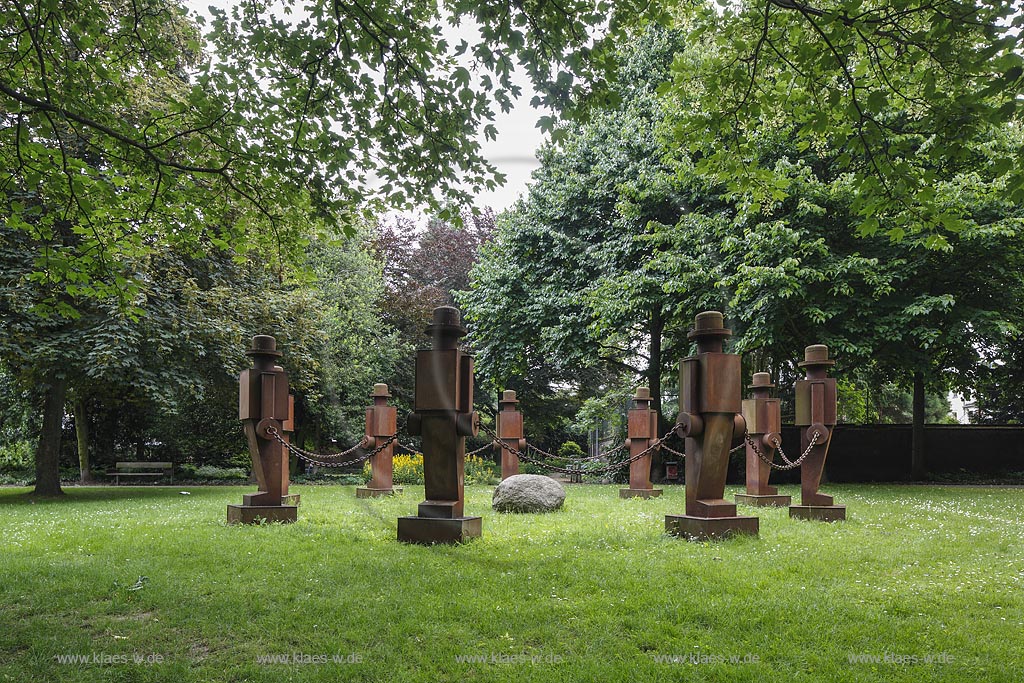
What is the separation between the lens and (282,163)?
23.0 ft

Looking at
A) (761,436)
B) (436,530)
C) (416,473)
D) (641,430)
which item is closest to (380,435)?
(641,430)

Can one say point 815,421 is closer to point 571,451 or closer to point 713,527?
point 713,527

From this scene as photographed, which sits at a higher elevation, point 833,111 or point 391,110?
point 391,110

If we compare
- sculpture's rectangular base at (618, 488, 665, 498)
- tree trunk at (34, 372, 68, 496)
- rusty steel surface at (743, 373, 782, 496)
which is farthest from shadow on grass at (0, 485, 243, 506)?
rusty steel surface at (743, 373, 782, 496)

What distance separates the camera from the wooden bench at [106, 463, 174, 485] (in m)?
21.8

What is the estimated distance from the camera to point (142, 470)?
22.8 metres

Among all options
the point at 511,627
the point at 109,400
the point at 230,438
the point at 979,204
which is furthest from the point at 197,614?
the point at 230,438

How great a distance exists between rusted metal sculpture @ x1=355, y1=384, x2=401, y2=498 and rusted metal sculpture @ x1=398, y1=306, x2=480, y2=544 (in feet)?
17.6

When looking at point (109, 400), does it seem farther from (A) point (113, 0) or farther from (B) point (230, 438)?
(A) point (113, 0)

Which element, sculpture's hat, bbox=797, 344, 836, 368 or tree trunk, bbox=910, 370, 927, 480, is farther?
tree trunk, bbox=910, 370, 927, 480

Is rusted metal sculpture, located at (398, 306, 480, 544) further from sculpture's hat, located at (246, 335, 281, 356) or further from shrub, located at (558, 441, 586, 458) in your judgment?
shrub, located at (558, 441, 586, 458)

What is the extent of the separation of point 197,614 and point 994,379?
2454 centimetres

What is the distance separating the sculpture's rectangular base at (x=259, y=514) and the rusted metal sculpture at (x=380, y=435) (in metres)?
3.27

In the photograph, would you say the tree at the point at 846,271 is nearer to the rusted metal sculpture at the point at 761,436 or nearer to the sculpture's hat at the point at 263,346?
the rusted metal sculpture at the point at 761,436
